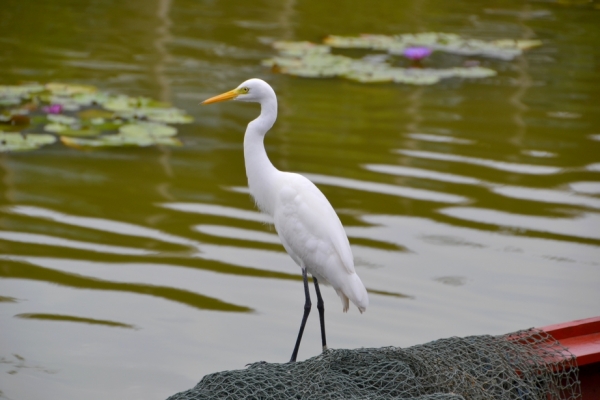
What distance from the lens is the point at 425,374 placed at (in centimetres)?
250

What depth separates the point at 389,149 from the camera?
5.87m

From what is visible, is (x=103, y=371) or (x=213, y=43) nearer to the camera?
(x=103, y=371)

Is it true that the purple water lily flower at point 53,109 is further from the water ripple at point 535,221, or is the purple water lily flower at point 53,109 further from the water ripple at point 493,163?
the water ripple at point 535,221

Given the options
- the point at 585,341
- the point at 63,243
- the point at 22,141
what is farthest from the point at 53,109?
the point at 585,341

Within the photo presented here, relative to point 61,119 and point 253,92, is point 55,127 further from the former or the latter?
point 253,92

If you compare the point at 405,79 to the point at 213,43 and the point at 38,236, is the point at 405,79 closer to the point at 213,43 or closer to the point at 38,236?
the point at 213,43

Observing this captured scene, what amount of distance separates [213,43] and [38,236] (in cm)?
412

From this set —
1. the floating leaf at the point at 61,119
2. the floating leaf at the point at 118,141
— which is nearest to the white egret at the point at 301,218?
the floating leaf at the point at 118,141

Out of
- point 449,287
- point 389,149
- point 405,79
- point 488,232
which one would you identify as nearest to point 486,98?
point 405,79

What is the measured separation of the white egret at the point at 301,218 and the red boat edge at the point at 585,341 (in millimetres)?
680

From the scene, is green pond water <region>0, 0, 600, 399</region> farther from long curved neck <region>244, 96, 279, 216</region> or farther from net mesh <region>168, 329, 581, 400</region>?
net mesh <region>168, 329, 581, 400</region>

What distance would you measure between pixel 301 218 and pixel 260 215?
5.94ft

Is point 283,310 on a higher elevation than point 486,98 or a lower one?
lower

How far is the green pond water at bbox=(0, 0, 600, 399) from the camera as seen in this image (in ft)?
12.0
